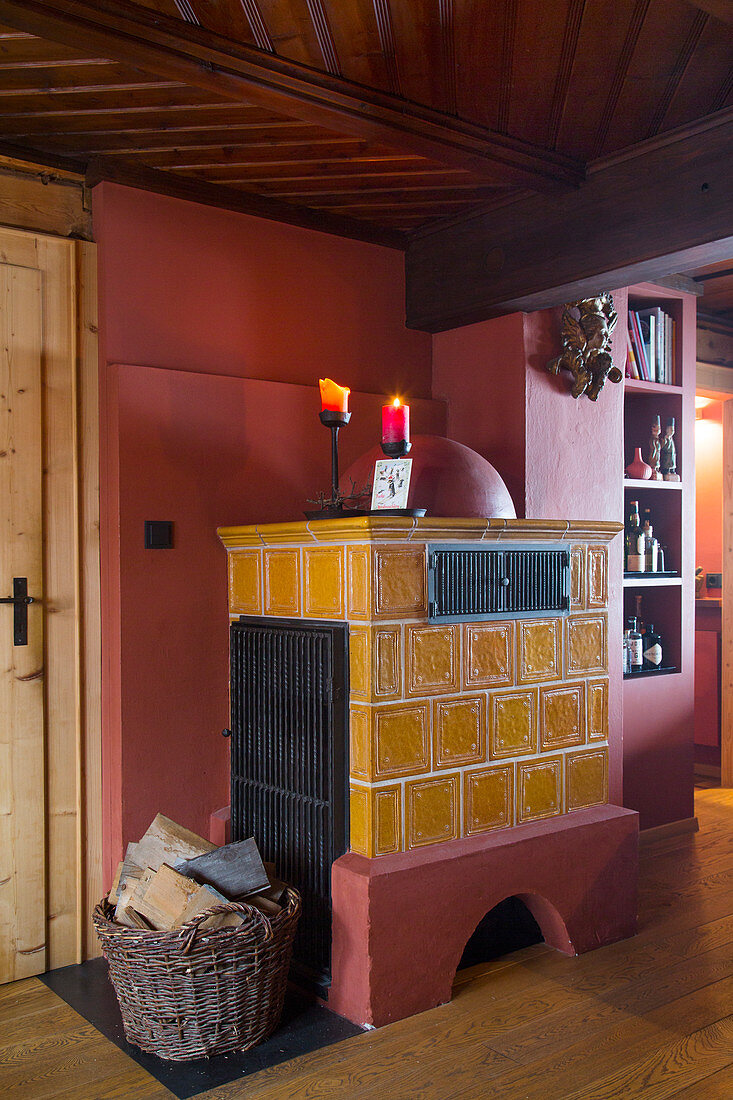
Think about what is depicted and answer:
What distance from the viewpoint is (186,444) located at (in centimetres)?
263

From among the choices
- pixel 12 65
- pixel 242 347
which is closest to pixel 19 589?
pixel 242 347

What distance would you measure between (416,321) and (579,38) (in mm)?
1308

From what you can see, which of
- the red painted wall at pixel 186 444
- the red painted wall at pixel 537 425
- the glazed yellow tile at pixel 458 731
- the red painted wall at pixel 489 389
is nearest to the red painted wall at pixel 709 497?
the red painted wall at pixel 537 425

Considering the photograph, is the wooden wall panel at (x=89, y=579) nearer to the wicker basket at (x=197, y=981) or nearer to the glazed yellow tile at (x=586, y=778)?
the wicker basket at (x=197, y=981)

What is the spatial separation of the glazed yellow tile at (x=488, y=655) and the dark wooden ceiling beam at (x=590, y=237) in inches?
41.5

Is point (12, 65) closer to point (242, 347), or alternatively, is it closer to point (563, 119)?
point (242, 347)

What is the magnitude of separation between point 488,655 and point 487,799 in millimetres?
381

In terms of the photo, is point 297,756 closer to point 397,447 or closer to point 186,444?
point 397,447

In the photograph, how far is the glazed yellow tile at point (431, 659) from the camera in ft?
7.32

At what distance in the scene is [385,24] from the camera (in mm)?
1884

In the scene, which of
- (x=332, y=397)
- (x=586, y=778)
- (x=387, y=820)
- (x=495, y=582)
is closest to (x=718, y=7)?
(x=332, y=397)

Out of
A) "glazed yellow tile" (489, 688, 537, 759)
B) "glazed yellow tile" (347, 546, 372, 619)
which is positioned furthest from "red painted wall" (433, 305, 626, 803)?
"glazed yellow tile" (347, 546, 372, 619)

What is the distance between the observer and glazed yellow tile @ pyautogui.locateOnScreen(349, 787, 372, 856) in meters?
2.15

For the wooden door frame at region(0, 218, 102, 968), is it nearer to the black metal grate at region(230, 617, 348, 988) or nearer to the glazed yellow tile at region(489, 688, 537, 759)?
the black metal grate at region(230, 617, 348, 988)
